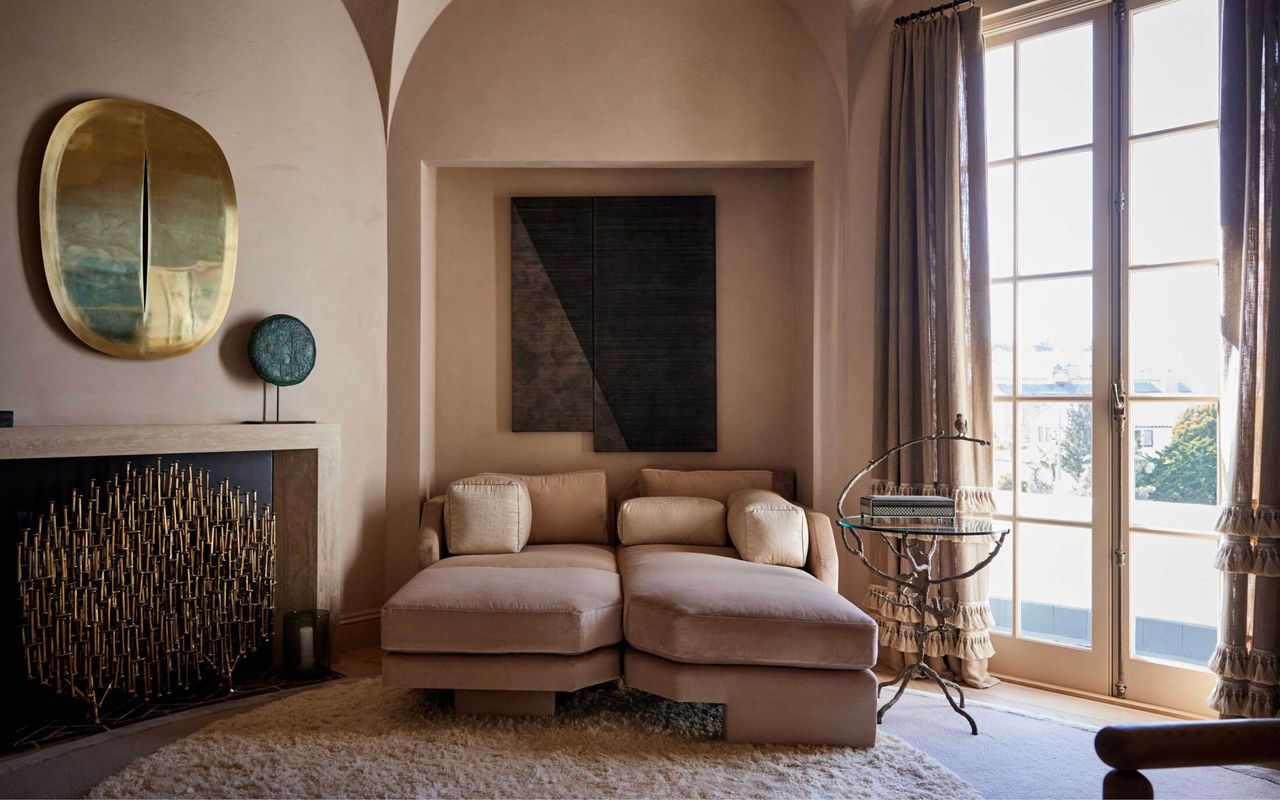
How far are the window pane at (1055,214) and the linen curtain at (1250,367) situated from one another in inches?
21.3

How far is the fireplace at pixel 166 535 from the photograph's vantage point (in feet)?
9.39

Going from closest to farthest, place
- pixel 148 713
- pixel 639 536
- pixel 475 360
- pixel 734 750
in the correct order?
1. pixel 734 750
2. pixel 148 713
3. pixel 639 536
4. pixel 475 360

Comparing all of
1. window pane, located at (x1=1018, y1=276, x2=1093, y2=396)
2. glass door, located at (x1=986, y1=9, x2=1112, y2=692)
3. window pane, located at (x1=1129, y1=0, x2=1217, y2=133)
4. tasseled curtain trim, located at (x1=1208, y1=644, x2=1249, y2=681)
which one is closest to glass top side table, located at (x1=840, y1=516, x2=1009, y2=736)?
glass door, located at (x1=986, y1=9, x2=1112, y2=692)

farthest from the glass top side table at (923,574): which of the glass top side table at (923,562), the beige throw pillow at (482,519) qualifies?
the beige throw pillow at (482,519)

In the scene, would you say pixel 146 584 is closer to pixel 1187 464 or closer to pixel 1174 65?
pixel 1187 464

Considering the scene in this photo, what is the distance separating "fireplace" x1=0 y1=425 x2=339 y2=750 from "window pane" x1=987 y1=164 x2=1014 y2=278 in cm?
299

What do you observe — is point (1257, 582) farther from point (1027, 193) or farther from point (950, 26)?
point (950, 26)

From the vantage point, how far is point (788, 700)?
271cm

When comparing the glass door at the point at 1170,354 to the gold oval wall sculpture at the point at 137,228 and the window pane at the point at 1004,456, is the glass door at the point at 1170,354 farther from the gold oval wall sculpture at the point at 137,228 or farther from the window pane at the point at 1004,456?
the gold oval wall sculpture at the point at 137,228

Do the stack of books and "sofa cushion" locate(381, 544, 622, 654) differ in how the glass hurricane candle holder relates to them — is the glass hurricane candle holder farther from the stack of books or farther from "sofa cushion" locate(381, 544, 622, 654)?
the stack of books

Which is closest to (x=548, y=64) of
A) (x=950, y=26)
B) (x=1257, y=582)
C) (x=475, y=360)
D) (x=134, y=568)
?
(x=475, y=360)

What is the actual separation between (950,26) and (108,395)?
370 centimetres

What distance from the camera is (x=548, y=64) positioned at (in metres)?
4.04

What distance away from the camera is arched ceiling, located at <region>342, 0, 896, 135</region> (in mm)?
3861
